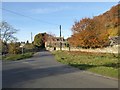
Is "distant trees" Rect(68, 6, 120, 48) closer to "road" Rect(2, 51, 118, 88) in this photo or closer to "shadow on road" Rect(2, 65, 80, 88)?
"shadow on road" Rect(2, 65, 80, 88)

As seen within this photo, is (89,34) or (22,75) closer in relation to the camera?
(22,75)

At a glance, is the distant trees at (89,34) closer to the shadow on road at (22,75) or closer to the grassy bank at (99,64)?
the grassy bank at (99,64)

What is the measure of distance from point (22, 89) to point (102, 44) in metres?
43.3

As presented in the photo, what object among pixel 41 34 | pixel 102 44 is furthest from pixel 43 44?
pixel 102 44

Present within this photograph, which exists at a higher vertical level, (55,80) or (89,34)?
(89,34)

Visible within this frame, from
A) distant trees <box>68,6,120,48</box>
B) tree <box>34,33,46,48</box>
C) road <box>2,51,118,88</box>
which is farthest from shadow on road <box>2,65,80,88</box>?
tree <box>34,33,46,48</box>

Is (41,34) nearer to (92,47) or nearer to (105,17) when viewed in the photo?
(105,17)

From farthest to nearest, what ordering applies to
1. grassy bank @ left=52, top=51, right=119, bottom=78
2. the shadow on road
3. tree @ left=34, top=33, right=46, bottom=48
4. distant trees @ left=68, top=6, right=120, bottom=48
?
1. tree @ left=34, top=33, right=46, bottom=48
2. distant trees @ left=68, top=6, right=120, bottom=48
3. grassy bank @ left=52, top=51, right=119, bottom=78
4. the shadow on road

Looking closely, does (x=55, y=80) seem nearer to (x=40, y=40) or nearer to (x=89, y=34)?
(x=89, y=34)

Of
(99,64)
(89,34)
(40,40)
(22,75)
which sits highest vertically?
(40,40)

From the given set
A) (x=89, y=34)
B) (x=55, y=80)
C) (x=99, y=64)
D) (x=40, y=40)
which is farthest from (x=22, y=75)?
(x=40, y=40)

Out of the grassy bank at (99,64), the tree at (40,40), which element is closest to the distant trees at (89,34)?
the grassy bank at (99,64)

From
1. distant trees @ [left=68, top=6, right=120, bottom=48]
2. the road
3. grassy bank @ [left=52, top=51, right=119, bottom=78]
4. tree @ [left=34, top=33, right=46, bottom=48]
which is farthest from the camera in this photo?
tree @ [left=34, top=33, right=46, bottom=48]

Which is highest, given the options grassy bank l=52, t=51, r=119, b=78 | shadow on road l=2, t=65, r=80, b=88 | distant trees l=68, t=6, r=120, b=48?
distant trees l=68, t=6, r=120, b=48
